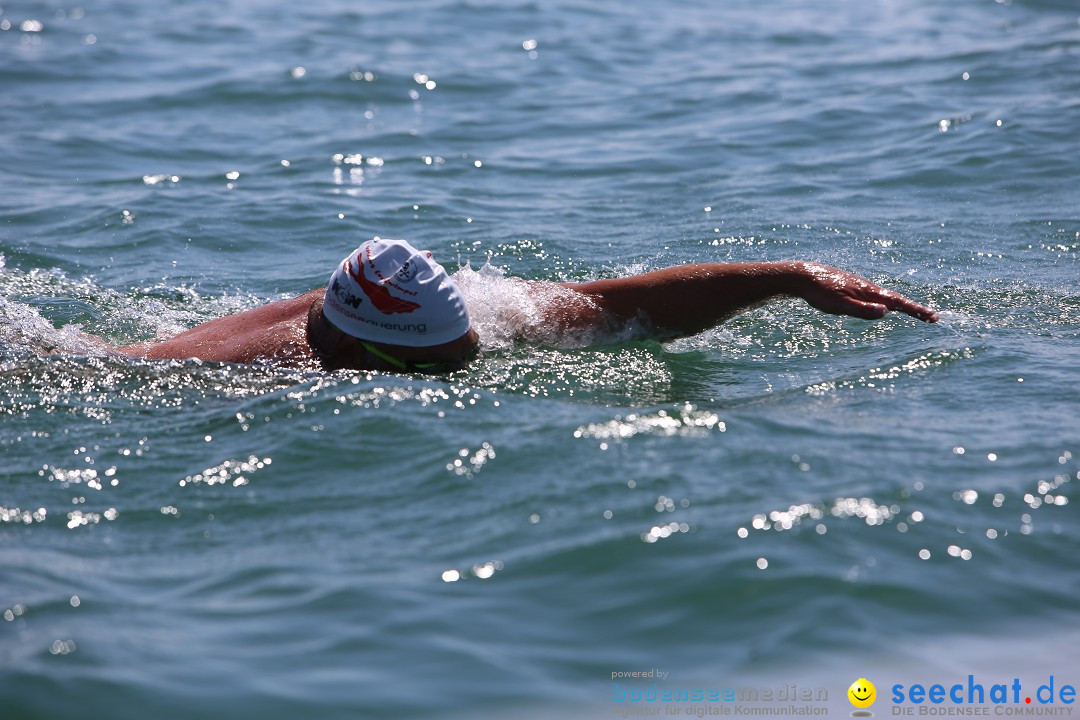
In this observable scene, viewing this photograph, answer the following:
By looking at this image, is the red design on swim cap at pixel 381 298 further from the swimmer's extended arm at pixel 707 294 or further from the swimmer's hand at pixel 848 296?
the swimmer's hand at pixel 848 296

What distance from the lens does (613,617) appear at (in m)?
3.70

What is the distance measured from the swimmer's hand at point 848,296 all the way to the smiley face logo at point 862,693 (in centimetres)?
231

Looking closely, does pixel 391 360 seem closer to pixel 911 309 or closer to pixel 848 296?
pixel 848 296

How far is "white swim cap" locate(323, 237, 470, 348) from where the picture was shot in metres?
5.53

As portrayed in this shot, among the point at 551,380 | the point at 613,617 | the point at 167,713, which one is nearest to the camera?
the point at 167,713

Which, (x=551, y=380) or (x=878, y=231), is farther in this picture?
(x=878, y=231)

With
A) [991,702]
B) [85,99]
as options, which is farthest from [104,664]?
[85,99]

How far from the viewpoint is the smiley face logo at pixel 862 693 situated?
3.45 meters

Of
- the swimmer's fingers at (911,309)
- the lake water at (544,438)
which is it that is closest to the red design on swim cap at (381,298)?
the lake water at (544,438)

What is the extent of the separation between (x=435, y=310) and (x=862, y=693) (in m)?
2.76

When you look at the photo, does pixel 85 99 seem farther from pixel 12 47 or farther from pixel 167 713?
pixel 167 713

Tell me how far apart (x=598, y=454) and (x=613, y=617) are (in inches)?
39.7

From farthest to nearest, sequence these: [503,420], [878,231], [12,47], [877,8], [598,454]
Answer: [877,8], [12,47], [878,231], [503,420], [598,454]

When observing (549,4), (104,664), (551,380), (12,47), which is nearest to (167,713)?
(104,664)
